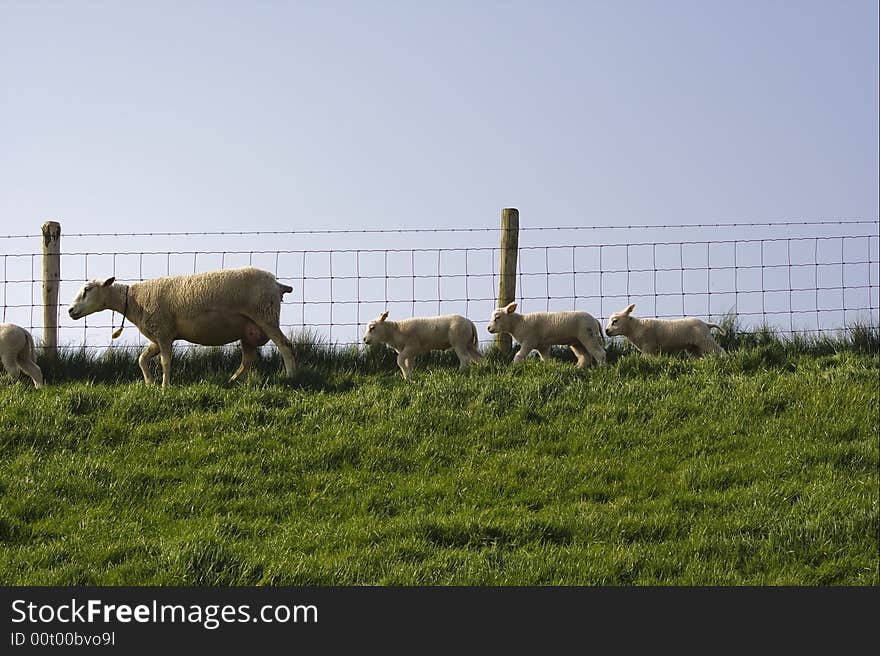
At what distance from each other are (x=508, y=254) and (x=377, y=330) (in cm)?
242

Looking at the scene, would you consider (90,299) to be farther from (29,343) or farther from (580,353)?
(580,353)

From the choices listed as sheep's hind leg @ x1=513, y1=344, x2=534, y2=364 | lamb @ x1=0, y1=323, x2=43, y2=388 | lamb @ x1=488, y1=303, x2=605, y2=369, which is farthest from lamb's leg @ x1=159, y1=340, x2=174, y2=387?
sheep's hind leg @ x1=513, y1=344, x2=534, y2=364

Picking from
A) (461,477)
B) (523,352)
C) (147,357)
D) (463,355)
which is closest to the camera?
(461,477)

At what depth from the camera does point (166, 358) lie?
12.9 m

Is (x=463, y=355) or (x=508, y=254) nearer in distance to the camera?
(x=463, y=355)

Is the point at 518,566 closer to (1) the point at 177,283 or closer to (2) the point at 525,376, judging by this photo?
(2) the point at 525,376

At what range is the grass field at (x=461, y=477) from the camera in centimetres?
748

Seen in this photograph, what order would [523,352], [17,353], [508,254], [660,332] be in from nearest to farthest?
1. [17,353]
2. [523,352]
3. [660,332]
4. [508,254]

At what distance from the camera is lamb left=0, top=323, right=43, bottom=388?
12992 mm

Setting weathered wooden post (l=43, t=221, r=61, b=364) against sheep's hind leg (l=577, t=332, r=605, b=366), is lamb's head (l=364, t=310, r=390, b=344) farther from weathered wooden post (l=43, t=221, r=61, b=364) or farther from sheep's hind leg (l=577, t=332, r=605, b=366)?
weathered wooden post (l=43, t=221, r=61, b=364)

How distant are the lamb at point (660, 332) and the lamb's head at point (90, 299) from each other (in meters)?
6.30

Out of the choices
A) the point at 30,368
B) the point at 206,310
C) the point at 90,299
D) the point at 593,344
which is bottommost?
the point at 30,368

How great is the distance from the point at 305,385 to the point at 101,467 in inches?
133

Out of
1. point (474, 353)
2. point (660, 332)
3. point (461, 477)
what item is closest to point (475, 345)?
point (474, 353)
